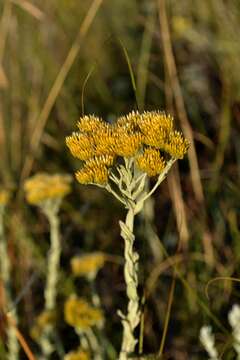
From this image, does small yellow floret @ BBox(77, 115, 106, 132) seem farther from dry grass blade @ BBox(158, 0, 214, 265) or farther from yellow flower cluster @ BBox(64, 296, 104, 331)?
dry grass blade @ BBox(158, 0, 214, 265)

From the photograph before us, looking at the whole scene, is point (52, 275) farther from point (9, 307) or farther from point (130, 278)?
point (130, 278)

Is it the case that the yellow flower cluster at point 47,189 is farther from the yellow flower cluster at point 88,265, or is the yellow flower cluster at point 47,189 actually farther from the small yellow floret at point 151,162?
the small yellow floret at point 151,162

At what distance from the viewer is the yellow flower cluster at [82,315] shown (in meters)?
1.60

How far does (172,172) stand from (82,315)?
85cm

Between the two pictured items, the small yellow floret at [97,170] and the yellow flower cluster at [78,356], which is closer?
the small yellow floret at [97,170]

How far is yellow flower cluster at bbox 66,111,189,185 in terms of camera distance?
3.48 feet

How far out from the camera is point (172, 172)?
235 cm

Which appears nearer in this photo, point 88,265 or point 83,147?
point 83,147

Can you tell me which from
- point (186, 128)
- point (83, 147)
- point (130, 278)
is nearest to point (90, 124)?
point (83, 147)

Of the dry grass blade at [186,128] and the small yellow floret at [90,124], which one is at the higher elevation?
the dry grass blade at [186,128]

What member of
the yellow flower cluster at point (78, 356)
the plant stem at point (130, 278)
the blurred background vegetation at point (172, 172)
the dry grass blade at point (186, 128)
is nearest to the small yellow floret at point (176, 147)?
the plant stem at point (130, 278)

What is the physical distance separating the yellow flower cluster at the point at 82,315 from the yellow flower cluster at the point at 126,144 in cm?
59

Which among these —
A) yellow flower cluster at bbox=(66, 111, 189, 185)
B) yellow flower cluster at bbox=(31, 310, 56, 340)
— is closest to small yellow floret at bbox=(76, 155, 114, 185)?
yellow flower cluster at bbox=(66, 111, 189, 185)

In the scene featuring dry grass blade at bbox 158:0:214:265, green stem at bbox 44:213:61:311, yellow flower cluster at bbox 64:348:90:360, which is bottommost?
yellow flower cluster at bbox 64:348:90:360
